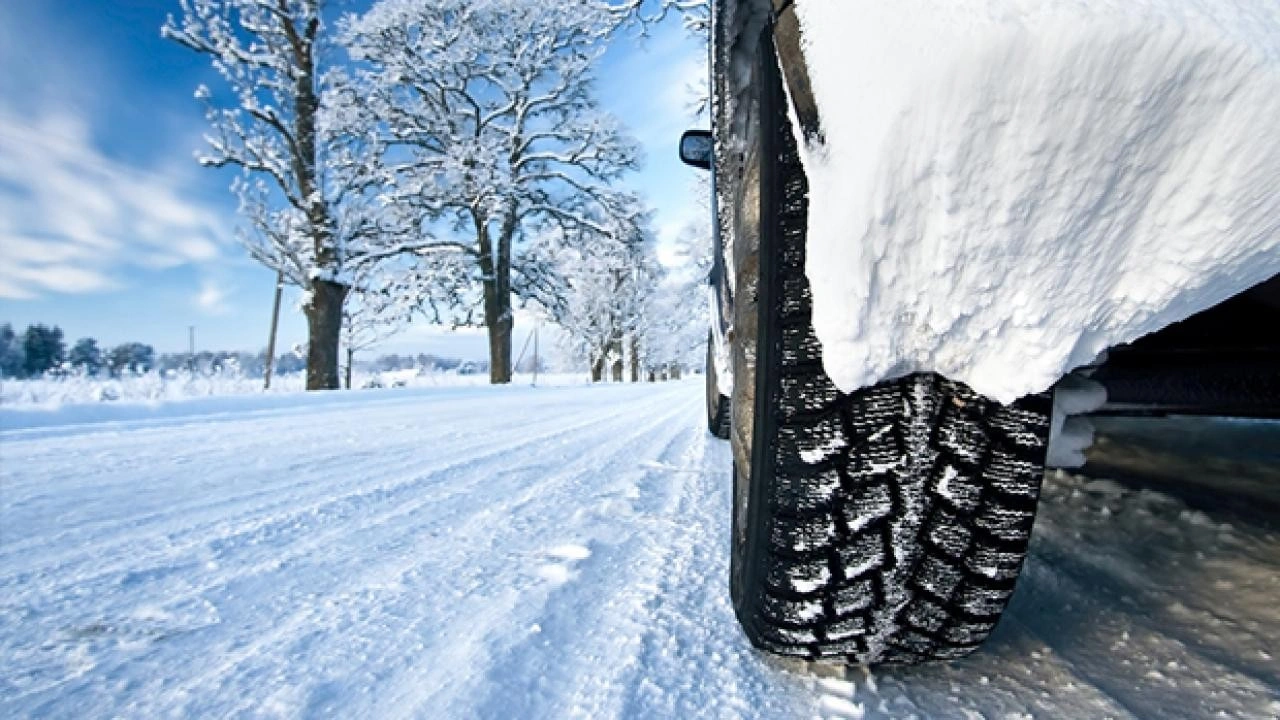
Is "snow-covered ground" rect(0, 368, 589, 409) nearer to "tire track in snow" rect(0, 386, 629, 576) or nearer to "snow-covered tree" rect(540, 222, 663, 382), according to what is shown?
"tire track in snow" rect(0, 386, 629, 576)

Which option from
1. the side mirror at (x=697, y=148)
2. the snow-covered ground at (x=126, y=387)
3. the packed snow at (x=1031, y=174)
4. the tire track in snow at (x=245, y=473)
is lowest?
the tire track in snow at (x=245, y=473)

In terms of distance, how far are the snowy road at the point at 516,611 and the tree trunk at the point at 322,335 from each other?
740 cm

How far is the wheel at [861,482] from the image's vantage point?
633 millimetres

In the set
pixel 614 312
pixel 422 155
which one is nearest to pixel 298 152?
pixel 422 155

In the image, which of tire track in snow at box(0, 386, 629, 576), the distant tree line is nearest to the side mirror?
tire track in snow at box(0, 386, 629, 576)

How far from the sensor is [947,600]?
69 cm

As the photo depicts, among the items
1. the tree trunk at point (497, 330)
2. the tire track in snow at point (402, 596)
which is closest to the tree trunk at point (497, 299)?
the tree trunk at point (497, 330)

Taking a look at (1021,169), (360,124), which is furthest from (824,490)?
(360,124)

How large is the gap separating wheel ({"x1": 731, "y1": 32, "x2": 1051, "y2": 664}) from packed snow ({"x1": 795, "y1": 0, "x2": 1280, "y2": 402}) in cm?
7

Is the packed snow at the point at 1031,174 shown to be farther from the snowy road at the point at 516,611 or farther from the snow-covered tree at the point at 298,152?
the snow-covered tree at the point at 298,152

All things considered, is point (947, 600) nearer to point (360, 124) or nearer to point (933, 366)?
point (933, 366)

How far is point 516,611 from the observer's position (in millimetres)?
905

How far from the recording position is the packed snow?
41cm

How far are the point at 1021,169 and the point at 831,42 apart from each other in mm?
199
